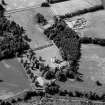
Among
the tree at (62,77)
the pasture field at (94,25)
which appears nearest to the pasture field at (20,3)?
the pasture field at (94,25)

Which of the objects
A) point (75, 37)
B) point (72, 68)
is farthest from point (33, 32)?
point (72, 68)

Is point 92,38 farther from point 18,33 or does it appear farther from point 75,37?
point 18,33

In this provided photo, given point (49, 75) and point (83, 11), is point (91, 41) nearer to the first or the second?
point (83, 11)

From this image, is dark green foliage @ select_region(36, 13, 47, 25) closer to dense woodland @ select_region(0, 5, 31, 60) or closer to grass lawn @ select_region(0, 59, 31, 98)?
dense woodland @ select_region(0, 5, 31, 60)

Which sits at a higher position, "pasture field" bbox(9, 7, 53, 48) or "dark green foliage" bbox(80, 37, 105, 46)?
"pasture field" bbox(9, 7, 53, 48)

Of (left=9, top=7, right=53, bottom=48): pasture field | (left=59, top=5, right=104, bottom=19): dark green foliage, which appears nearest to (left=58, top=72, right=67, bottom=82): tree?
(left=9, top=7, right=53, bottom=48): pasture field

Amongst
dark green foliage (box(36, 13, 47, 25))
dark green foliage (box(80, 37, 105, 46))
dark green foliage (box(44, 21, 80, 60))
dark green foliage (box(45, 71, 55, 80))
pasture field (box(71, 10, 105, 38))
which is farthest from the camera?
dark green foliage (box(36, 13, 47, 25))
